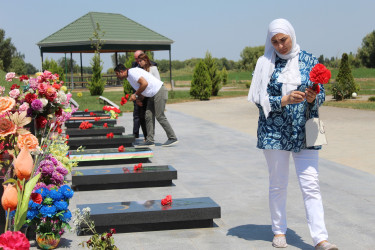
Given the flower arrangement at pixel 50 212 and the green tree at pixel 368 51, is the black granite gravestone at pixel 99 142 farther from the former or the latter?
the green tree at pixel 368 51

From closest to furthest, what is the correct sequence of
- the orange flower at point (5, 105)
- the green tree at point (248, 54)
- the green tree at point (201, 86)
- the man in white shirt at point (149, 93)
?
1. the orange flower at point (5, 105)
2. the man in white shirt at point (149, 93)
3. the green tree at point (201, 86)
4. the green tree at point (248, 54)

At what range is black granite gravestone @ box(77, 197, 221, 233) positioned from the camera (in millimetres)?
4648

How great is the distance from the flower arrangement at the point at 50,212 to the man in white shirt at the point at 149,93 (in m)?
5.29

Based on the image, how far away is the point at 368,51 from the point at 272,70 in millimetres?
69710

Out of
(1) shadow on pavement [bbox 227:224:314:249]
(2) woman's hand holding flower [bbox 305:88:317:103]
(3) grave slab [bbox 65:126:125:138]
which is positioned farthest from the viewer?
(3) grave slab [bbox 65:126:125:138]

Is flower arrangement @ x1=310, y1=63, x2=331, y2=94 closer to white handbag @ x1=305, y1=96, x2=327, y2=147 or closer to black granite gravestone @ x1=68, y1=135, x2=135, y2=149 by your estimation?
white handbag @ x1=305, y1=96, x2=327, y2=147

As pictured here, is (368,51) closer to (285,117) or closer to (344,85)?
(344,85)

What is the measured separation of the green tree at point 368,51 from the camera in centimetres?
6886

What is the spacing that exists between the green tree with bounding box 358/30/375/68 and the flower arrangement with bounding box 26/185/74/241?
229 feet

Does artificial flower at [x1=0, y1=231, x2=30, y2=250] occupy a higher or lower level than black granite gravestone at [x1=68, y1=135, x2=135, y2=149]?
higher

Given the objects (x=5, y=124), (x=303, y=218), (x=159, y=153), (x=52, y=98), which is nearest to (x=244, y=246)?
(x=303, y=218)

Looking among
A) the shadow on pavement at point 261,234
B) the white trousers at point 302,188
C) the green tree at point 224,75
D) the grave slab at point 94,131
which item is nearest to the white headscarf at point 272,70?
the white trousers at point 302,188

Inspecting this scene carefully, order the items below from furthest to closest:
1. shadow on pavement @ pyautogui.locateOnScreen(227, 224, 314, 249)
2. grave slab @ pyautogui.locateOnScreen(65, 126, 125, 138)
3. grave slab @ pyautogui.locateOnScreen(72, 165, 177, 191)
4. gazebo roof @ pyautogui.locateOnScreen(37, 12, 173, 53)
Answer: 1. gazebo roof @ pyautogui.locateOnScreen(37, 12, 173, 53)
2. grave slab @ pyautogui.locateOnScreen(65, 126, 125, 138)
3. grave slab @ pyautogui.locateOnScreen(72, 165, 177, 191)
4. shadow on pavement @ pyautogui.locateOnScreen(227, 224, 314, 249)

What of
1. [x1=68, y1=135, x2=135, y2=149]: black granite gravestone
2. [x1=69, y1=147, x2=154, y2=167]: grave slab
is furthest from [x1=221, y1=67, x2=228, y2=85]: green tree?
[x1=69, y1=147, x2=154, y2=167]: grave slab
